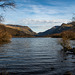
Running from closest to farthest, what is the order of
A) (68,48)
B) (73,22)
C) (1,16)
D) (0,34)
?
(1,16) → (68,48) → (73,22) → (0,34)

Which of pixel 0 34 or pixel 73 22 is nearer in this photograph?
pixel 73 22

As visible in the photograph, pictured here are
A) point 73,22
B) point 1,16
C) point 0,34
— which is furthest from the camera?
point 0,34

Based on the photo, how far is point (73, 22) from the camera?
103 ft

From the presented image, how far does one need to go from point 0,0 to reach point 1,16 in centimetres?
275

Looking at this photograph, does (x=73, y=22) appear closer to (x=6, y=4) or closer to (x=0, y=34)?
(x=6, y=4)

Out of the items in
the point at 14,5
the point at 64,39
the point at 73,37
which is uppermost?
the point at 14,5

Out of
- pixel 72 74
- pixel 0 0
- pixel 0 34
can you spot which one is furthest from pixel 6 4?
pixel 0 34

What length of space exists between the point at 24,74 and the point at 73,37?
11511 centimetres

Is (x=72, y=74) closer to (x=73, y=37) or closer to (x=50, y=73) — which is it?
(x=50, y=73)

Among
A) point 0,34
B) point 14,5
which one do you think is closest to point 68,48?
point 14,5

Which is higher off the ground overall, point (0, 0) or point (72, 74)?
point (0, 0)

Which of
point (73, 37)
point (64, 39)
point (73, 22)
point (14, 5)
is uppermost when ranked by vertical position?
point (14, 5)

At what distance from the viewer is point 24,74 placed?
1055 cm

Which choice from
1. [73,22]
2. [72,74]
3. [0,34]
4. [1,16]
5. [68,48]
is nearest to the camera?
[72,74]
